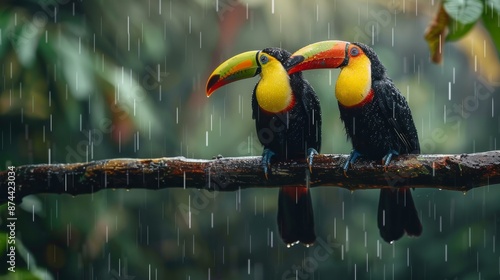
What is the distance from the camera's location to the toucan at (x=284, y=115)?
2.23 m

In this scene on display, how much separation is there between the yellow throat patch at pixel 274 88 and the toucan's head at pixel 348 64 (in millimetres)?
63

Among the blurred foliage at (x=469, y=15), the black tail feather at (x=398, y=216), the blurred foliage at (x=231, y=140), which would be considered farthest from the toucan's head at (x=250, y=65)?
the blurred foliage at (x=469, y=15)

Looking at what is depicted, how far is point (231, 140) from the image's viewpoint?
4059 mm

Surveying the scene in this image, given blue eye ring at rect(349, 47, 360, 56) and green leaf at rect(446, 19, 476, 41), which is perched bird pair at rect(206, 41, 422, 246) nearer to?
blue eye ring at rect(349, 47, 360, 56)

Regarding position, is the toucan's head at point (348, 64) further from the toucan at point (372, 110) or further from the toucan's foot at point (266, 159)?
the toucan's foot at point (266, 159)

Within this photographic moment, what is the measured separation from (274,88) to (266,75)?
52mm

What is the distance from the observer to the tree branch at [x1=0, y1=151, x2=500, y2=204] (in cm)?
193

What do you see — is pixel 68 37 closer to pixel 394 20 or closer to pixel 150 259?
pixel 150 259

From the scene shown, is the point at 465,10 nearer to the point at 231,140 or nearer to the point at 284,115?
the point at 284,115

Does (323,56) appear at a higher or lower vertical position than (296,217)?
higher

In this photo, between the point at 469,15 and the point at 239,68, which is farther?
the point at 239,68

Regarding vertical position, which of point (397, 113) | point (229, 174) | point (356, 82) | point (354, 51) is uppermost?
point (354, 51)

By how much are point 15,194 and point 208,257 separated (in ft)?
7.39

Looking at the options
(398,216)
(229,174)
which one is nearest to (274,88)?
(229,174)
